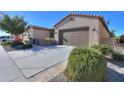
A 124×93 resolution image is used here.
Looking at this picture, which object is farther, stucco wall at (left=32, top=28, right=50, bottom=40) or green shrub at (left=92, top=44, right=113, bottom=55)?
green shrub at (left=92, top=44, right=113, bottom=55)

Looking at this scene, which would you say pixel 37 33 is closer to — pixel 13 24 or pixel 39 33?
pixel 39 33

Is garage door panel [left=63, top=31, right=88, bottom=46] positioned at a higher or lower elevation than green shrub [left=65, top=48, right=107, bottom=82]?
higher

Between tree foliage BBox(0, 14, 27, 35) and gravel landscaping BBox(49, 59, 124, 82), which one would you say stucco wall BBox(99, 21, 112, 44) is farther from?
tree foliage BBox(0, 14, 27, 35)

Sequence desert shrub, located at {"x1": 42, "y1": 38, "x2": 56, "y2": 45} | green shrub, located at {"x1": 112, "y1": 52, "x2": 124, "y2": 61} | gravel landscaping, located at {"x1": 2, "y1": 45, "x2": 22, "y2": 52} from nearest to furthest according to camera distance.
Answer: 1. gravel landscaping, located at {"x1": 2, "y1": 45, "x2": 22, "y2": 52}
2. desert shrub, located at {"x1": 42, "y1": 38, "x2": 56, "y2": 45}
3. green shrub, located at {"x1": 112, "y1": 52, "x2": 124, "y2": 61}

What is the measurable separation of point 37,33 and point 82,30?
145cm

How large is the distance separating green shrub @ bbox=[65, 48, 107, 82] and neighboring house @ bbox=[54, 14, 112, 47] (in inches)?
40.0

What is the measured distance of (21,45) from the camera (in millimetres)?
3992

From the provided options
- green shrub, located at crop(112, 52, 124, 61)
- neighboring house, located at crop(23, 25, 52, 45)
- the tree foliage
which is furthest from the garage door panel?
the tree foliage

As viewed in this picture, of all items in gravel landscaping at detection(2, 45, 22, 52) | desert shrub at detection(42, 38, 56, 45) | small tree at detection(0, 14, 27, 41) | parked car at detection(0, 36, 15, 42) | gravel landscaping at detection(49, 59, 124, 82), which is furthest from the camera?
desert shrub at detection(42, 38, 56, 45)

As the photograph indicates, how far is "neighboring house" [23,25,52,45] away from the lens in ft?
12.8
